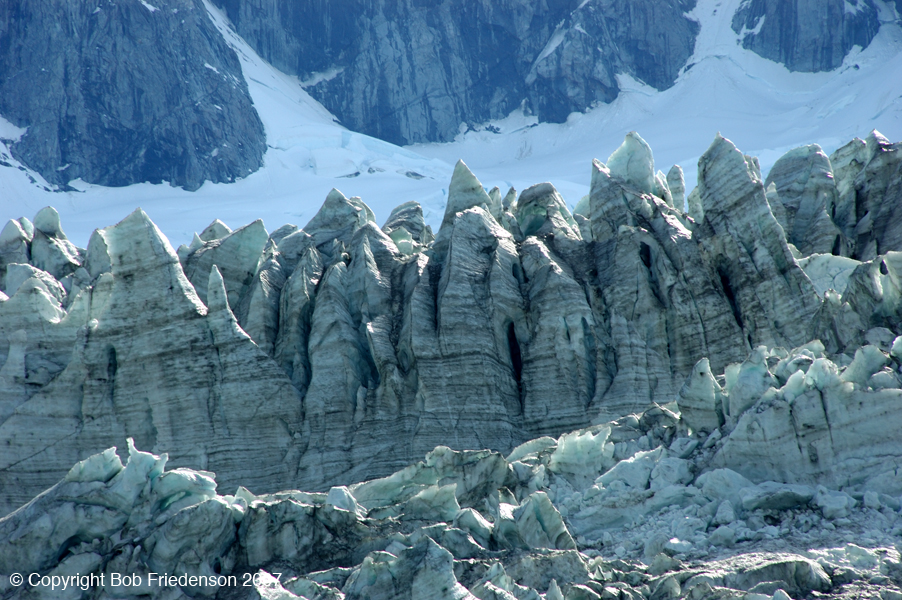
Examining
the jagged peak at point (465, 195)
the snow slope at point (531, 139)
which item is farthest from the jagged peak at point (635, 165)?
the snow slope at point (531, 139)

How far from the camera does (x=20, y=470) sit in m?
30.3

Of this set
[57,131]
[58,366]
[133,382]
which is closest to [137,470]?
[133,382]

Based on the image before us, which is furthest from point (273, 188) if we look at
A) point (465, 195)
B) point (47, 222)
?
point (465, 195)

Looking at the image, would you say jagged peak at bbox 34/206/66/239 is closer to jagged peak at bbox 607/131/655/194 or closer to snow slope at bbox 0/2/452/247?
jagged peak at bbox 607/131/655/194

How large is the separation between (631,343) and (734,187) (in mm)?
8839

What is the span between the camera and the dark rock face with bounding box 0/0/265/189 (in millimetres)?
164625

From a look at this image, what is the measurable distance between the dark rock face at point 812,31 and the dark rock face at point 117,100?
112 m

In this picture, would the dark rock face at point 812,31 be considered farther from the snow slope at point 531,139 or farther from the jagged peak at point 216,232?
the jagged peak at point 216,232

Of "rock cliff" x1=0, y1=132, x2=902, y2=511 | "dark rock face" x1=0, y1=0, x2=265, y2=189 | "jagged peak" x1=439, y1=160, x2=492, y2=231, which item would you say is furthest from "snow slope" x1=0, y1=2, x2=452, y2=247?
"rock cliff" x1=0, y1=132, x2=902, y2=511

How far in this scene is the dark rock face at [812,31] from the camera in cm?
17175

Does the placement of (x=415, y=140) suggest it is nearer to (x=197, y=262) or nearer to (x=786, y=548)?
(x=197, y=262)

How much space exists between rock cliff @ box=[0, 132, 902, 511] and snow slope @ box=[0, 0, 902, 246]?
2548 inches

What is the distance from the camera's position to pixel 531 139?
191 metres

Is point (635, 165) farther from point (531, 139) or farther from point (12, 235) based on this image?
point (531, 139)
